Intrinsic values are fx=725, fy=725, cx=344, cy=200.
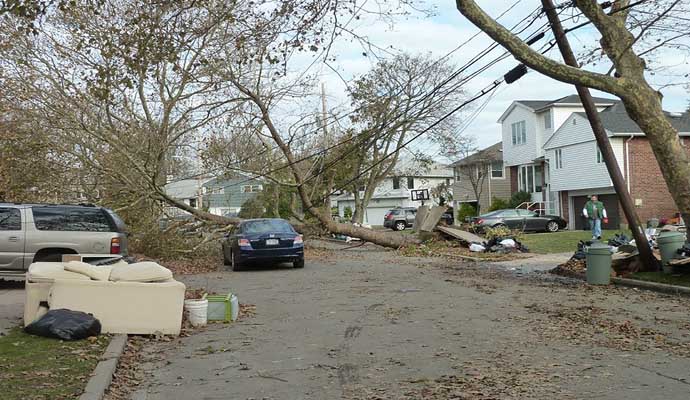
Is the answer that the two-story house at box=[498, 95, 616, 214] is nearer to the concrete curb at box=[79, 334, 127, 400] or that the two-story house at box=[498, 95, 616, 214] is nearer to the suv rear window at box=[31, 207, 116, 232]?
the suv rear window at box=[31, 207, 116, 232]

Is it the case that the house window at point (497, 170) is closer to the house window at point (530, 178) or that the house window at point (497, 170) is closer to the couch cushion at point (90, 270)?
the house window at point (530, 178)

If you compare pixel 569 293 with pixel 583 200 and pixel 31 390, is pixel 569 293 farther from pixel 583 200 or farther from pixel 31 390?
pixel 583 200

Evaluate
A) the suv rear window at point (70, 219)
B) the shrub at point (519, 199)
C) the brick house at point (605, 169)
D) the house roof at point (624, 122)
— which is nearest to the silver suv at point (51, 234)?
the suv rear window at point (70, 219)

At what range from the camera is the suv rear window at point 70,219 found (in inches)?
621

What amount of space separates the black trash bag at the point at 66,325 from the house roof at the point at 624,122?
3183cm

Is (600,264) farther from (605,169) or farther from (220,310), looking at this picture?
(605,169)

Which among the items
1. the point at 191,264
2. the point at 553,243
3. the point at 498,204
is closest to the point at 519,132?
the point at 498,204

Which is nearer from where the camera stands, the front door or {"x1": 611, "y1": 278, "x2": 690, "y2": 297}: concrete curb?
{"x1": 611, "y1": 278, "x2": 690, "y2": 297}: concrete curb

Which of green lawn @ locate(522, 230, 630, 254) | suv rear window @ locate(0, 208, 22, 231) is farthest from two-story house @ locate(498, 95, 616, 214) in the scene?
suv rear window @ locate(0, 208, 22, 231)

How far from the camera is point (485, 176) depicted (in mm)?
54312

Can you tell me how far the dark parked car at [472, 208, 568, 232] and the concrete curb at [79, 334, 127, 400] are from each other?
3024 cm

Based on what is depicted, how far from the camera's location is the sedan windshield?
21.9 m

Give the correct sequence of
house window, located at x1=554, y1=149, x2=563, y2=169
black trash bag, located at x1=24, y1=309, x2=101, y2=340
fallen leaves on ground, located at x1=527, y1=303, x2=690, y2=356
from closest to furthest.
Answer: fallen leaves on ground, located at x1=527, y1=303, x2=690, y2=356 < black trash bag, located at x1=24, y1=309, x2=101, y2=340 < house window, located at x1=554, y1=149, x2=563, y2=169

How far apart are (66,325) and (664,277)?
470 inches
